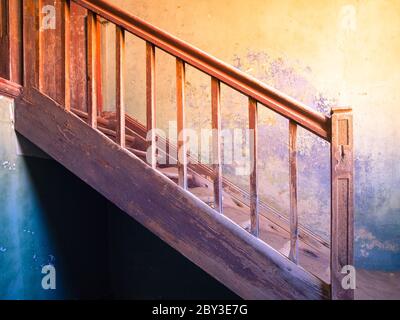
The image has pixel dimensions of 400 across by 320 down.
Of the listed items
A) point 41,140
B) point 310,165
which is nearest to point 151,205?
point 41,140

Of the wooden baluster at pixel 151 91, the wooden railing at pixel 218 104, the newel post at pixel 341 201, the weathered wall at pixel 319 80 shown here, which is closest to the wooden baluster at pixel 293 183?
the wooden railing at pixel 218 104

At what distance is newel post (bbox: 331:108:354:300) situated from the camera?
157 centimetres

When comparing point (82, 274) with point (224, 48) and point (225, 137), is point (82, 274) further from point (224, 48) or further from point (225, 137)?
point (224, 48)

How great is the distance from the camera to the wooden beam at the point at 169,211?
169cm

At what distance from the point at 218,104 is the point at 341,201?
70 centimetres

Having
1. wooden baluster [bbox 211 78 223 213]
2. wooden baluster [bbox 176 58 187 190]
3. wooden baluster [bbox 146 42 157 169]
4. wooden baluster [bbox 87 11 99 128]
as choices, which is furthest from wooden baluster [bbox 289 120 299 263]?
wooden baluster [bbox 87 11 99 128]

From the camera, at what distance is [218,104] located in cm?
174

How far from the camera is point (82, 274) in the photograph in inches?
106

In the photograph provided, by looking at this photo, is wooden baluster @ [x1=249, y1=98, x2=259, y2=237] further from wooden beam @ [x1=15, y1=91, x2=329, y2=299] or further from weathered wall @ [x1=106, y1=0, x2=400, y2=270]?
weathered wall @ [x1=106, y1=0, x2=400, y2=270]

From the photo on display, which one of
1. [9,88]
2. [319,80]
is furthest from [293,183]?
[319,80]

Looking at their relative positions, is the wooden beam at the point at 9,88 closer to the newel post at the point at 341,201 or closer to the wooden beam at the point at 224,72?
the wooden beam at the point at 224,72

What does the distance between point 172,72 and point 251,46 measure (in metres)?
0.85

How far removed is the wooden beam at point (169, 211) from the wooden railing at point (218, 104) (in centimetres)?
6

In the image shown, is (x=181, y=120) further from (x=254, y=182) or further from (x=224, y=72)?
(x=254, y=182)
